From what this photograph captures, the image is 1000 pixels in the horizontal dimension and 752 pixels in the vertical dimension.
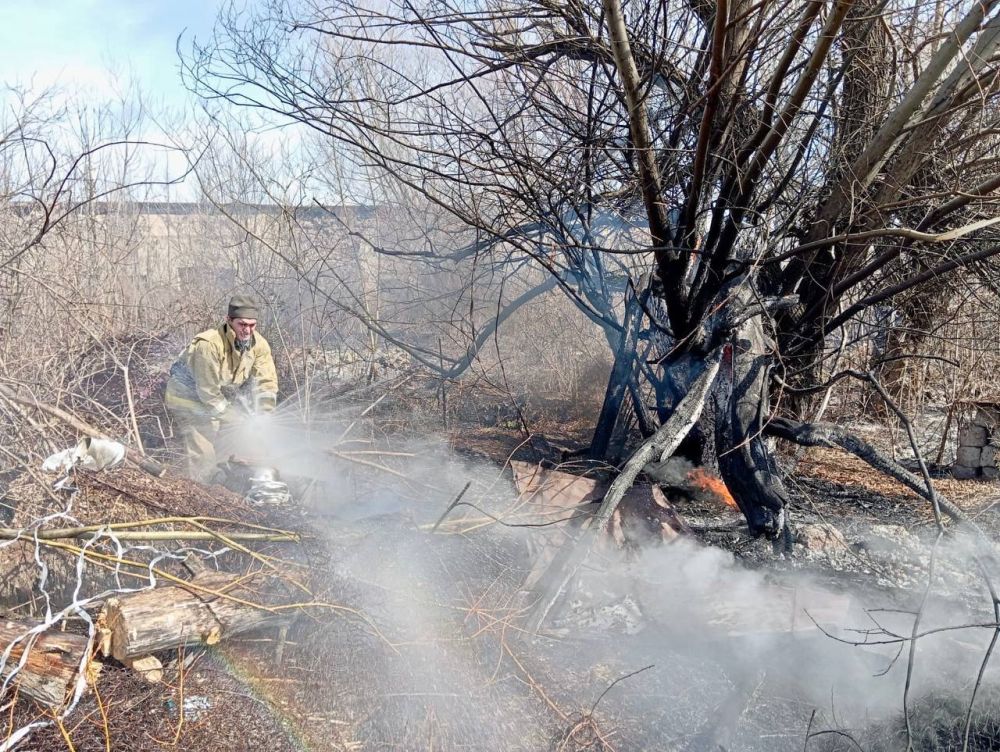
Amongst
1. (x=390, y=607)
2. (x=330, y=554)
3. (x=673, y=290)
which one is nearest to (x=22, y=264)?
(x=330, y=554)

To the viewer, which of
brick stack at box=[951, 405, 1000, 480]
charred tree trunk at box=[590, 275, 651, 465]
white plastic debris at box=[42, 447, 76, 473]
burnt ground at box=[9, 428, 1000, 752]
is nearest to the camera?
burnt ground at box=[9, 428, 1000, 752]

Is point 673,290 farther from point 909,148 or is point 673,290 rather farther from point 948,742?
point 948,742

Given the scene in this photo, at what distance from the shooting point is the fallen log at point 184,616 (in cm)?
388

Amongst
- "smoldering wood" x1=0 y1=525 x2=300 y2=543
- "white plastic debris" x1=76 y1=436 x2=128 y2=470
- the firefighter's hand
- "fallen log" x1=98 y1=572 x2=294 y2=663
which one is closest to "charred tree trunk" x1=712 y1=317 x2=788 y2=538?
"fallen log" x1=98 y1=572 x2=294 y2=663

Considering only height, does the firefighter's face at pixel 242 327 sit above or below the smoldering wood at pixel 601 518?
above

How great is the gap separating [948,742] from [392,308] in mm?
11473

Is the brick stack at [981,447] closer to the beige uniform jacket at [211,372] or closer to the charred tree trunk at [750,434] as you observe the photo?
the charred tree trunk at [750,434]

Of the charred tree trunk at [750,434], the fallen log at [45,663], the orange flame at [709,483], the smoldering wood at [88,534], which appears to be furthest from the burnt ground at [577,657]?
the orange flame at [709,483]

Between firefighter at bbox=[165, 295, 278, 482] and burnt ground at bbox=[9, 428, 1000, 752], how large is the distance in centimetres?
171

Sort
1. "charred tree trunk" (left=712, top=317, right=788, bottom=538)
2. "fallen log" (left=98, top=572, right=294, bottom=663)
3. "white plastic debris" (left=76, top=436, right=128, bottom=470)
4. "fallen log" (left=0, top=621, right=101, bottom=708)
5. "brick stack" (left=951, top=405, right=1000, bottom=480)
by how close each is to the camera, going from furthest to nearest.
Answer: "brick stack" (left=951, top=405, right=1000, bottom=480)
"charred tree trunk" (left=712, top=317, right=788, bottom=538)
"white plastic debris" (left=76, top=436, right=128, bottom=470)
"fallen log" (left=98, top=572, right=294, bottom=663)
"fallen log" (left=0, top=621, right=101, bottom=708)

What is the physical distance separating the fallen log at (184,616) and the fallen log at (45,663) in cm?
17

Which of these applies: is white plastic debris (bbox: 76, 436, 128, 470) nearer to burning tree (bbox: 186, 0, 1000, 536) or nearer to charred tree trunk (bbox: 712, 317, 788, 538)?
burning tree (bbox: 186, 0, 1000, 536)

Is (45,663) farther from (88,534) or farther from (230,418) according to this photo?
(230,418)

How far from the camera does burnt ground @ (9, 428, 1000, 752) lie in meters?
3.75
